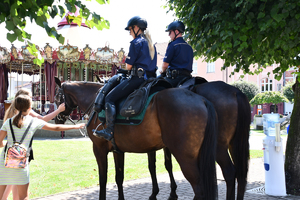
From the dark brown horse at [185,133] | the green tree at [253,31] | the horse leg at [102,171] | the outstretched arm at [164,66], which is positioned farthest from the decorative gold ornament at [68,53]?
the dark brown horse at [185,133]

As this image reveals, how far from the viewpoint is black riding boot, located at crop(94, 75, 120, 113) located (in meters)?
4.86

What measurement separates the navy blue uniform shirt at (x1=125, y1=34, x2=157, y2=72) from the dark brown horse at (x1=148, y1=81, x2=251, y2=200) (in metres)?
1.13

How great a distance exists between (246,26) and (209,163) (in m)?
2.97

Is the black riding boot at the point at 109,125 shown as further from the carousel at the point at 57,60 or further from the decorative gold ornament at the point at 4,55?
the decorative gold ornament at the point at 4,55

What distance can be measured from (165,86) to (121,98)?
2.43 ft

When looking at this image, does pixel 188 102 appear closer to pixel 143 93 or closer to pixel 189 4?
pixel 143 93

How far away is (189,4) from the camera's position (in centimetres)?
663

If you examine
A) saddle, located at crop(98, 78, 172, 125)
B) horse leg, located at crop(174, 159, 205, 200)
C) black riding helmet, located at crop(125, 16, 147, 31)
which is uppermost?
black riding helmet, located at crop(125, 16, 147, 31)

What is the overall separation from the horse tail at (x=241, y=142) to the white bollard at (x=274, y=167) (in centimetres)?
144

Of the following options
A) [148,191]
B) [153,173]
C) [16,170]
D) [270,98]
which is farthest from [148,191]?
[270,98]

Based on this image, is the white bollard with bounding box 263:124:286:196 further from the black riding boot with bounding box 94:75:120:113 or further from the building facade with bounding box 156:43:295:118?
the building facade with bounding box 156:43:295:118

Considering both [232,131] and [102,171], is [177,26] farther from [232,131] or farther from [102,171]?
[102,171]

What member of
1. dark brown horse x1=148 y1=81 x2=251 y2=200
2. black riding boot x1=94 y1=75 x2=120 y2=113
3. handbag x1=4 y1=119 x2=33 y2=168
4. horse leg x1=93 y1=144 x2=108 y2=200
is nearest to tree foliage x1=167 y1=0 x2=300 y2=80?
dark brown horse x1=148 y1=81 x2=251 y2=200

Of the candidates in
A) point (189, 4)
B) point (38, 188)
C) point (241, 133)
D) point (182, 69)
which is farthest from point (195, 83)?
point (38, 188)
